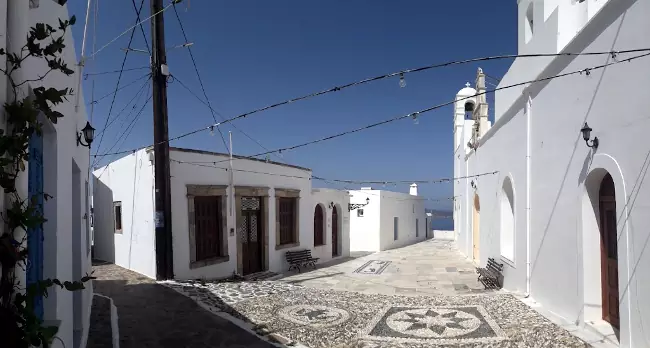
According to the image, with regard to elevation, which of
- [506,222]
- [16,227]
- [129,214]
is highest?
[16,227]

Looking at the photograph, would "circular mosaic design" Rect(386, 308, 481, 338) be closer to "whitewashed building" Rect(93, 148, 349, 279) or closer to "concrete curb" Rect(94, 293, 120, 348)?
"concrete curb" Rect(94, 293, 120, 348)

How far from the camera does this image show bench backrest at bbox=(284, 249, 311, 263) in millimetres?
13594

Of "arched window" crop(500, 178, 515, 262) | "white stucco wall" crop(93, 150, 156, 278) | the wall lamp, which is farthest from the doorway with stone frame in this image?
the wall lamp

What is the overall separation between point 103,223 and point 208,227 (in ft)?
15.2

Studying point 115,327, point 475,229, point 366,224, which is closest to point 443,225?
point 366,224

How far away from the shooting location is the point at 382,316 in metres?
6.73

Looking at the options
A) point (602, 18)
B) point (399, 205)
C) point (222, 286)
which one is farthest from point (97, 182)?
point (399, 205)

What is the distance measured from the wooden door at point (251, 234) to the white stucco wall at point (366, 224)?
10436mm

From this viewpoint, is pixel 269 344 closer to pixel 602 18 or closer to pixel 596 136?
pixel 596 136

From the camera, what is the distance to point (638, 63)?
4211mm

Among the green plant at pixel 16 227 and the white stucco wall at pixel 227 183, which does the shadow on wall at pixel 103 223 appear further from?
the green plant at pixel 16 227

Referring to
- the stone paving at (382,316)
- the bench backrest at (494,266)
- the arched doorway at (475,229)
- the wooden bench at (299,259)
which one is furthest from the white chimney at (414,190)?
the stone paving at (382,316)

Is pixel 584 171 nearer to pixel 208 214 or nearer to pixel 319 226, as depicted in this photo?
pixel 208 214

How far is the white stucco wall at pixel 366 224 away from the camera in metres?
22.1
